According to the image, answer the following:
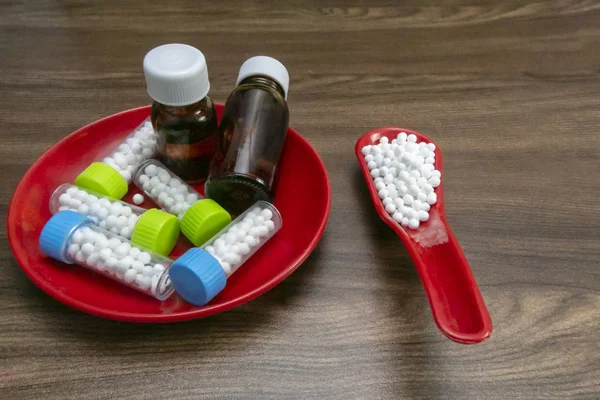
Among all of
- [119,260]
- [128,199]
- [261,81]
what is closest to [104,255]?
[119,260]

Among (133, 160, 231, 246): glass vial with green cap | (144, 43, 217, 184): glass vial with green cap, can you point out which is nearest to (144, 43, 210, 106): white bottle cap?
(144, 43, 217, 184): glass vial with green cap

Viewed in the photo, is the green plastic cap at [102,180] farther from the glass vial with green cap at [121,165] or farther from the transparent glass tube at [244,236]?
the transparent glass tube at [244,236]

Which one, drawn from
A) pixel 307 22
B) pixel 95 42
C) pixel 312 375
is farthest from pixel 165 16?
pixel 312 375

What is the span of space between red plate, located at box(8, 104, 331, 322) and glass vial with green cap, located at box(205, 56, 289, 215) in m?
0.03

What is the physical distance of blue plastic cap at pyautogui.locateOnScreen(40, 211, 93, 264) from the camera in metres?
0.47

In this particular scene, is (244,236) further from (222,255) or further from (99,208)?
(99,208)

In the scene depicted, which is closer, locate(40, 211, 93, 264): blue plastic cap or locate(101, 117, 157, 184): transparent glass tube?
locate(40, 211, 93, 264): blue plastic cap

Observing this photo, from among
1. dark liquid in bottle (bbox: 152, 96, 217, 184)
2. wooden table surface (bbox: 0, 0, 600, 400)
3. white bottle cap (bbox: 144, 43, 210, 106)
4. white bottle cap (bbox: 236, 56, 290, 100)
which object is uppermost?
white bottle cap (bbox: 144, 43, 210, 106)

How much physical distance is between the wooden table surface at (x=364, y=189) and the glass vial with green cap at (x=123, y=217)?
77 millimetres

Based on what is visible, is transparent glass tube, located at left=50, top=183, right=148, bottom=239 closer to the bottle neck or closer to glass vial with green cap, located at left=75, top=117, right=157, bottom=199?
glass vial with green cap, located at left=75, top=117, right=157, bottom=199

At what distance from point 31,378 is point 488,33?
2.59 feet

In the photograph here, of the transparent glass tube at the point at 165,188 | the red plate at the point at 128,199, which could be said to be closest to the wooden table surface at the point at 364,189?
the red plate at the point at 128,199

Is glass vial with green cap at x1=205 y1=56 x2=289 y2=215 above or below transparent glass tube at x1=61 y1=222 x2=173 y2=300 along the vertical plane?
above

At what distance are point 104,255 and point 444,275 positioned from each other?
308mm
